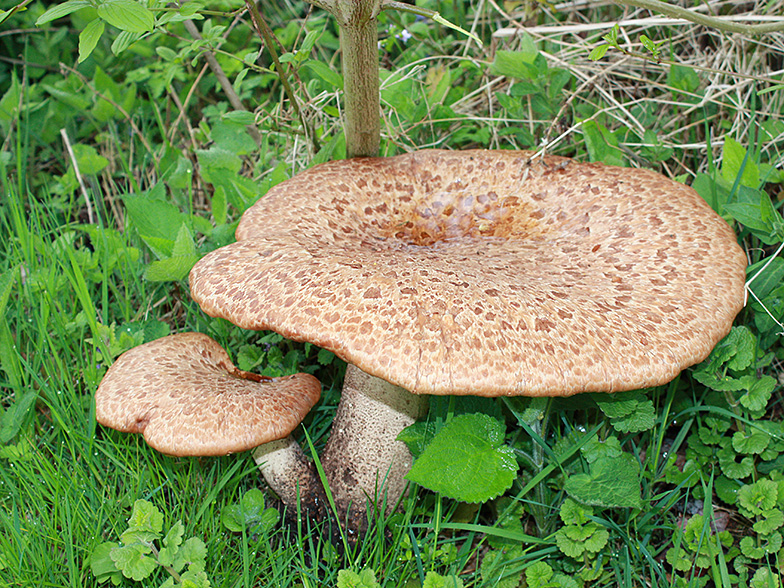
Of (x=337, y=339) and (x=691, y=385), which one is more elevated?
(x=337, y=339)

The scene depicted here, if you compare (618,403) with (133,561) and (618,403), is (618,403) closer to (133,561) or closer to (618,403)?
(618,403)

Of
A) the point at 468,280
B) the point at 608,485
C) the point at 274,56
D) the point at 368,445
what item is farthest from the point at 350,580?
the point at 274,56

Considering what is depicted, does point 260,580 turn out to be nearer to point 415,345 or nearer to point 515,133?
point 415,345

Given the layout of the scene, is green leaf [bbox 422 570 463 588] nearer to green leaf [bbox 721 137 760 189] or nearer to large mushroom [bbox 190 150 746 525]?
large mushroom [bbox 190 150 746 525]

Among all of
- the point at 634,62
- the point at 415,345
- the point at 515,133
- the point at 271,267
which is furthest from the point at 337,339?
the point at 634,62

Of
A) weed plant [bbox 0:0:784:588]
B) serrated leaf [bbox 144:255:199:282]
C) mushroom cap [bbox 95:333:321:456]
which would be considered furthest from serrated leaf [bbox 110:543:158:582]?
serrated leaf [bbox 144:255:199:282]

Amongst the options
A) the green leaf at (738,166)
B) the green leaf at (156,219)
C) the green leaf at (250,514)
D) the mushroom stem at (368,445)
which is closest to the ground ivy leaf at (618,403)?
the mushroom stem at (368,445)
